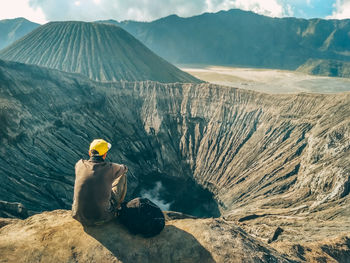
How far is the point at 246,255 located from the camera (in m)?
6.67

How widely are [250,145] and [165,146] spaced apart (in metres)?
8.70

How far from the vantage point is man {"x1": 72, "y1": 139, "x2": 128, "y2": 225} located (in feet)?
20.3

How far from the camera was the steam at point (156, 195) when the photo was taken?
2372 centimetres

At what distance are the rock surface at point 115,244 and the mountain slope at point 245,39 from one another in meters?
155

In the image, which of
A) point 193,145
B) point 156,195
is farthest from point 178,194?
point 193,145

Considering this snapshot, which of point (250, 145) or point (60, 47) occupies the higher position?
point (60, 47)

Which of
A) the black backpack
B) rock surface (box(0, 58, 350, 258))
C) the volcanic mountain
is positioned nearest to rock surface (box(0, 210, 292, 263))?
the black backpack

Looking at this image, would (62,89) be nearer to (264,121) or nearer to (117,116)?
Result: (117,116)

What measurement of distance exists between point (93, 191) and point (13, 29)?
210 metres

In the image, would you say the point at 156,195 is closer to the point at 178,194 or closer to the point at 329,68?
the point at 178,194

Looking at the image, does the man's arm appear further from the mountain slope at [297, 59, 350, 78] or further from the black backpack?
the mountain slope at [297, 59, 350, 78]

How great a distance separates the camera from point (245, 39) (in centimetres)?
17112

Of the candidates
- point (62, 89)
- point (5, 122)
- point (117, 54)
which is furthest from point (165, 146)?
point (117, 54)

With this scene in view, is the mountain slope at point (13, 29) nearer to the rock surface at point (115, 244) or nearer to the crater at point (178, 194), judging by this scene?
the crater at point (178, 194)
